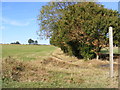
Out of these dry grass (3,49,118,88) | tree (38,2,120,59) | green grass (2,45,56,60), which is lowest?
dry grass (3,49,118,88)

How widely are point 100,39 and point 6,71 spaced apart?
8515 millimetres

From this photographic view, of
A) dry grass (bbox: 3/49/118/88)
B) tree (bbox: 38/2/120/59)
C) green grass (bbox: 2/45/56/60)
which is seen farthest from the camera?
green grass (bbox: 2/45/56/60)

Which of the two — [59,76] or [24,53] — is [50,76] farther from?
[24,53]

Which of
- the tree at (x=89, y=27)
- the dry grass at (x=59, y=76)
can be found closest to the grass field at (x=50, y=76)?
the dry grass at (x=59, y=76)

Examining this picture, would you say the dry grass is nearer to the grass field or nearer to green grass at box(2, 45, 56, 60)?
the grass field

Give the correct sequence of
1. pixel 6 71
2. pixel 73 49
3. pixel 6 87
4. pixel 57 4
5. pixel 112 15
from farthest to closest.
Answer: pixel 57 4, pixel 73 49, pixel 112 15, pixel 6 71, pixel 6 87

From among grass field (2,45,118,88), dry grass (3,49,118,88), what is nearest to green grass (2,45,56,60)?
grass field (2,45,118,88)

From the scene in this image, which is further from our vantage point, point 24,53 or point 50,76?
point 24,53

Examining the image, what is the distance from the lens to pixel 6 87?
4.22m

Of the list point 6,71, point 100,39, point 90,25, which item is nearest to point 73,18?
point 90,25

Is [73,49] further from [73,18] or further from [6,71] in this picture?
[6,71]

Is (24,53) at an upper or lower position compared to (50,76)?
upper

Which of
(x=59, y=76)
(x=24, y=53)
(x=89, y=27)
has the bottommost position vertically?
(x=59, y=76)

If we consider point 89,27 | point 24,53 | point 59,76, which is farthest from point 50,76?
point 24,53
